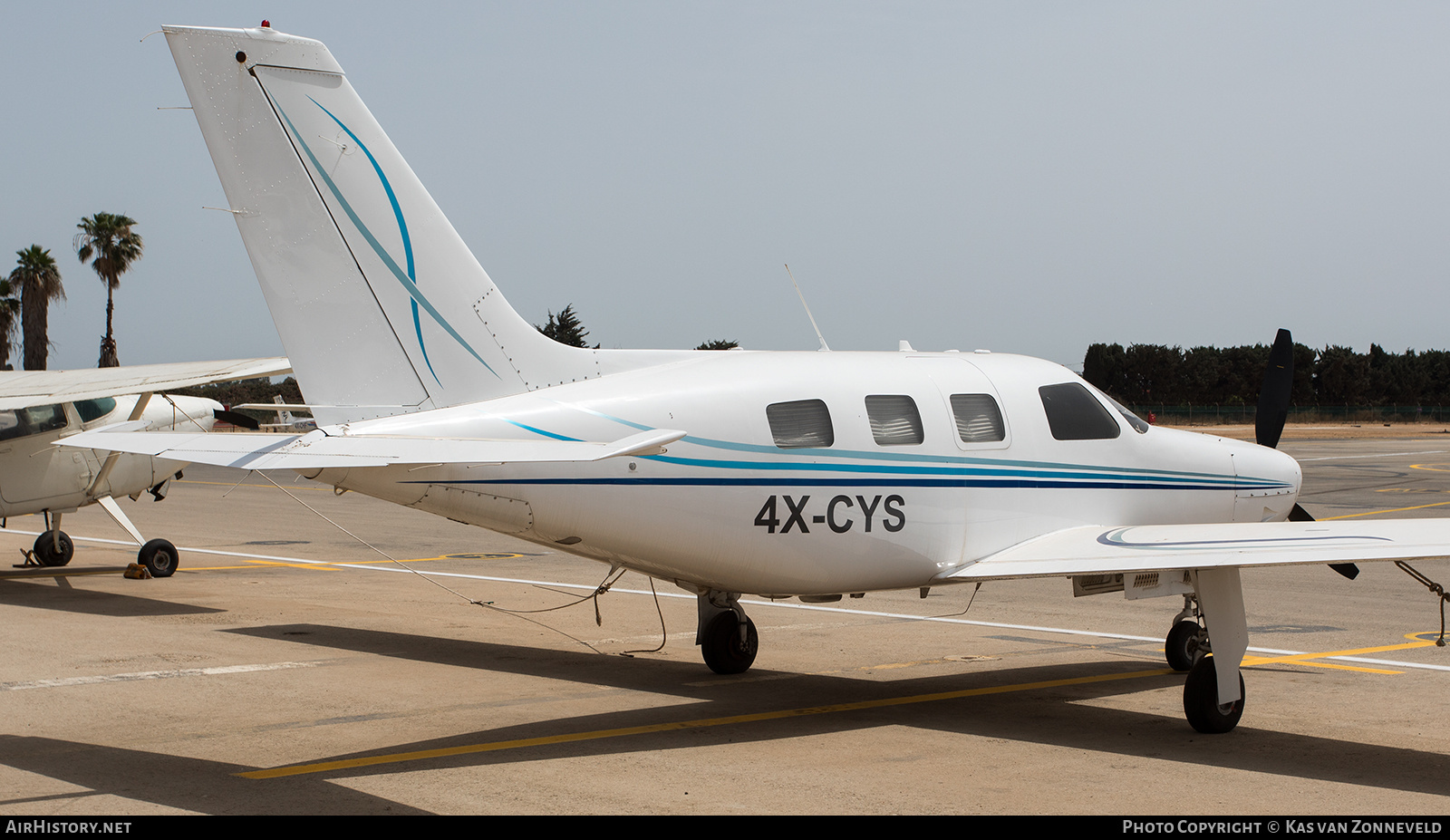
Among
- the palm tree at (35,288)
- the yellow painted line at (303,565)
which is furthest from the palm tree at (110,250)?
the yellow painted line at (303,565)

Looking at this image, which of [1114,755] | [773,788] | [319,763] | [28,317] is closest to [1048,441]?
[1114,755]

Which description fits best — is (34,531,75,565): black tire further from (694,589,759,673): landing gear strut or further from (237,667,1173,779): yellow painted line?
(237,667,1173,779): yellow painted line

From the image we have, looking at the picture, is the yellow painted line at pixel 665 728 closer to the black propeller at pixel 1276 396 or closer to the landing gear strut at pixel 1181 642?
the landing gear strut at pixel 1181 642

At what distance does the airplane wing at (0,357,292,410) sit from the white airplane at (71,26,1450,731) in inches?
300

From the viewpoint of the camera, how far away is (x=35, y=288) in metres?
79.1

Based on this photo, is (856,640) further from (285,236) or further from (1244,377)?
(1244,377)

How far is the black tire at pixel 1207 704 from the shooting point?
9.39 meters

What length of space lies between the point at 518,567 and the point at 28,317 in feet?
234

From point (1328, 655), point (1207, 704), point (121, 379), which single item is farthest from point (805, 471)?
point (121, 379)

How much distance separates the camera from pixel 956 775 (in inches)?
319

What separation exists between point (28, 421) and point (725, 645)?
11.6 metres

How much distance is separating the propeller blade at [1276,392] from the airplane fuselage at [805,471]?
225cm

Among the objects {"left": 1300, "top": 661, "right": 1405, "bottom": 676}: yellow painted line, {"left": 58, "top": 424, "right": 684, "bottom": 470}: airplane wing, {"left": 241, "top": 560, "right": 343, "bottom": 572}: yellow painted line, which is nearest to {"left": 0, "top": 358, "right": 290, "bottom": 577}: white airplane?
{"left": 241, "top": 560, "right": 343, "bottom": 572}: yellow painted line

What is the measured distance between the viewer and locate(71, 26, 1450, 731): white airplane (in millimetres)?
8836
